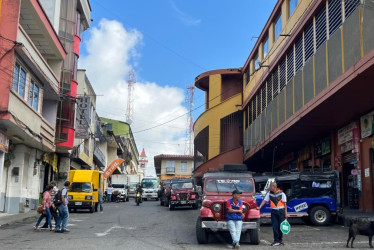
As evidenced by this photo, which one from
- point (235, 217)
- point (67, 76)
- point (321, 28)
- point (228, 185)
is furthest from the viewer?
point (67, 76)

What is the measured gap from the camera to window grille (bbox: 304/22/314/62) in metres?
21.9

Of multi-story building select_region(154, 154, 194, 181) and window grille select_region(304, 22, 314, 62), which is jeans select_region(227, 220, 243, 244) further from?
multi-story building select_region(154, 154, 194, 181)

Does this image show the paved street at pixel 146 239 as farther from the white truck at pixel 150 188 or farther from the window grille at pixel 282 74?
the white truck at pixel 150 188

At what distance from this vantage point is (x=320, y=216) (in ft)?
54.9

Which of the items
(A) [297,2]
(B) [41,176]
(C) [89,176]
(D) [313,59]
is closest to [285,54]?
(A) [297,2]

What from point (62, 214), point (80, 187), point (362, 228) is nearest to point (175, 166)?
point (80, 187)

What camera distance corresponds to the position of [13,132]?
21391mm

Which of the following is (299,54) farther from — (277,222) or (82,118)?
(82,118)

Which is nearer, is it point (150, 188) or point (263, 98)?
point (263, 98)

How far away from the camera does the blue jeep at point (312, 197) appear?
16.7 m

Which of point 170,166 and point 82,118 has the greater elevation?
point 82,118

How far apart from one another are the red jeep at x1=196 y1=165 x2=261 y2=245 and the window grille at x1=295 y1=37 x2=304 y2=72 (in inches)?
467

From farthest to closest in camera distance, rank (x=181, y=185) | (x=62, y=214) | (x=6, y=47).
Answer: (x=181, y=185) < (x=6, y=47) < (x=62, y=214)

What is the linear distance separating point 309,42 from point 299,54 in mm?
1709
